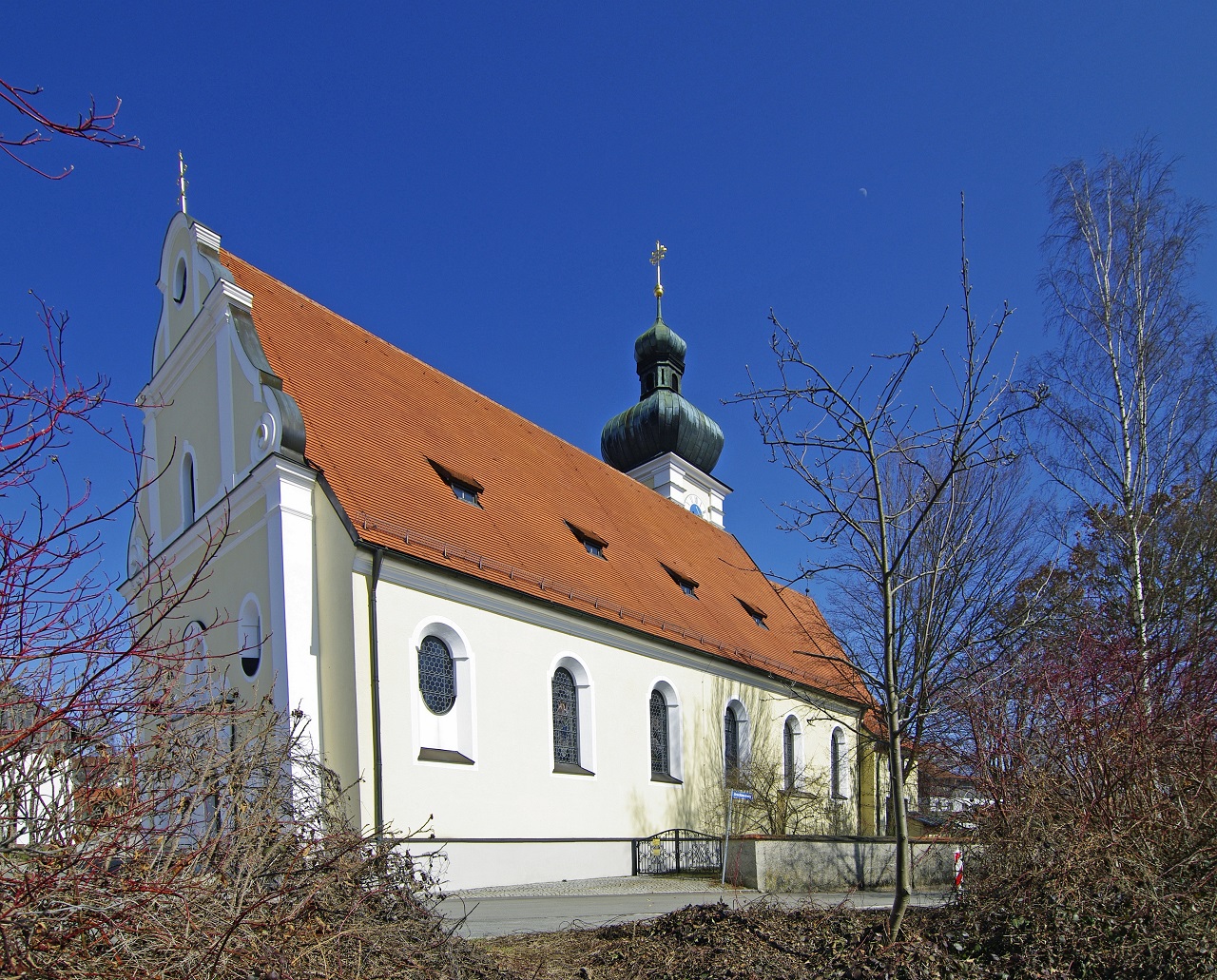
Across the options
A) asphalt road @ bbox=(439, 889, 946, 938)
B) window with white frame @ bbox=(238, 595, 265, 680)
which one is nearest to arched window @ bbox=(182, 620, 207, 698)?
asphalt road @ bbox=(439, 889, 946, 938)

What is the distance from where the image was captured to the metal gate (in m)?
15.4

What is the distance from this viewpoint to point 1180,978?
5.13 meters

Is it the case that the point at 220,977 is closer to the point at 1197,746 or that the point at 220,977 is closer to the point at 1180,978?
the point at 1180,978

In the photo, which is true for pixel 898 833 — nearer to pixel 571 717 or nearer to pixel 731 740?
pixel 571 717

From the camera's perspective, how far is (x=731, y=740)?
19375mm

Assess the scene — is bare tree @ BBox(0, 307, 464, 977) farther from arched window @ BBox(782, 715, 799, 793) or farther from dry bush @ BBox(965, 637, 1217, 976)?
arched window @ BBox(782, 715, 799, 793)

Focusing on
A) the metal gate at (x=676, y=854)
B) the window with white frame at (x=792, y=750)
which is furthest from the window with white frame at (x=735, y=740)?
the metal gate at (x=676, y=854)

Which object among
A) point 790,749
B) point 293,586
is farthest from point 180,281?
point 790,749

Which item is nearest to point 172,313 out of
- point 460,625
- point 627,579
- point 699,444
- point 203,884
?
point 460,625

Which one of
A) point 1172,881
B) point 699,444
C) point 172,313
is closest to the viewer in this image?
point 1172,881

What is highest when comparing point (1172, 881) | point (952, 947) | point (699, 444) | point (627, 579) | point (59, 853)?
point (699, 444)

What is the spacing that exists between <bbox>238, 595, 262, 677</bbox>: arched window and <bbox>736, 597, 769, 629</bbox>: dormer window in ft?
40.5

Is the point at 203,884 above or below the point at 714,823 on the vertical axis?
above

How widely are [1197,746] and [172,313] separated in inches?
632
